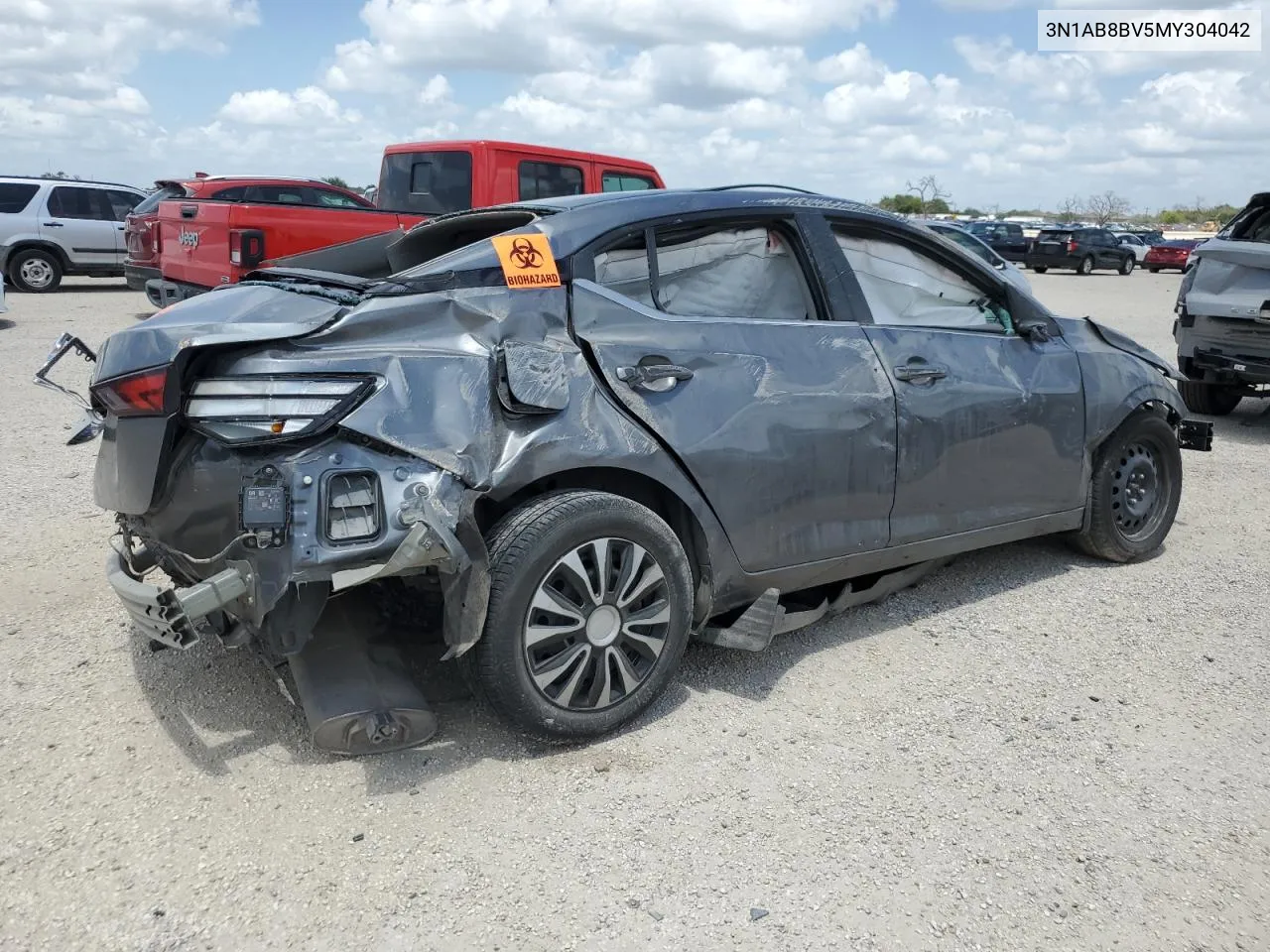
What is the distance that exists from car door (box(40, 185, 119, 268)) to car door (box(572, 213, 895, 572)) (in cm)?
1676

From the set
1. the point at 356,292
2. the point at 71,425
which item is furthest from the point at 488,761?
the point at 71,425

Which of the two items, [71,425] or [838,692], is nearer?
[838,692]

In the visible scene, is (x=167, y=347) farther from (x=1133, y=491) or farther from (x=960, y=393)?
(x=1133, y=491)

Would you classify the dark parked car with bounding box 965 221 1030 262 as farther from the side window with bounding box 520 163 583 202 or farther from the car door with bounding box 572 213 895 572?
the car door with bounding box 572 213 895 572

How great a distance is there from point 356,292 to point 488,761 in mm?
1524

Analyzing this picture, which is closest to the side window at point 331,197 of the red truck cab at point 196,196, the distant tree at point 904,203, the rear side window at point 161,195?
the red truck cab at point 196,196

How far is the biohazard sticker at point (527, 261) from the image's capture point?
340 centimetres

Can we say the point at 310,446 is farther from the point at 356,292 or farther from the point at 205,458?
the point at 356,292

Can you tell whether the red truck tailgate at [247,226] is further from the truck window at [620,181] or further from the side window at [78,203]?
the side window at [78,203]

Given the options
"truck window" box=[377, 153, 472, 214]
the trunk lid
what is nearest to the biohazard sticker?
the trunk lid

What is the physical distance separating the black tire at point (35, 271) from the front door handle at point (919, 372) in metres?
17.3

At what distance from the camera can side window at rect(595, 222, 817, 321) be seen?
3676 millimetres

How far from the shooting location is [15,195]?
17156 mm

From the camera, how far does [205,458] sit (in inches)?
121
